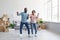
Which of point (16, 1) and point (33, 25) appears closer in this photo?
point (33, 25)

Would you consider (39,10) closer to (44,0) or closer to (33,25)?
(44,0)

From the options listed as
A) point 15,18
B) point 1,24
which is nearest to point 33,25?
point 1,24

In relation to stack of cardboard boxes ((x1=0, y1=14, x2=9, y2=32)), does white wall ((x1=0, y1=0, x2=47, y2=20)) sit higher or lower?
higher

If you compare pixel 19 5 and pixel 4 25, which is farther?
pixel 19 5

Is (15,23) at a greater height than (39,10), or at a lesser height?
lesser

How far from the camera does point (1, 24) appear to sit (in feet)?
59.8

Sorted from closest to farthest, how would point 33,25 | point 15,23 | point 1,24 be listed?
point 33,25 < point 1,24 < point 15,23

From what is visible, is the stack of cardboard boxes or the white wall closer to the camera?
the stack of cardboard boxes

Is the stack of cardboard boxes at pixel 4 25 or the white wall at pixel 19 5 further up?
the white wall at pixel 19 5

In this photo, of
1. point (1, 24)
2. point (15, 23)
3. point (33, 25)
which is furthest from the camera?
point (15, 23)

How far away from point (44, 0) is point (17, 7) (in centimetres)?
335

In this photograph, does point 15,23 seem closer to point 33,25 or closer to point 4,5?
point 4,5

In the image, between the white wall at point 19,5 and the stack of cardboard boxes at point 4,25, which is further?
the white wall at point 19,5

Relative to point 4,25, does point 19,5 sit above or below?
above
